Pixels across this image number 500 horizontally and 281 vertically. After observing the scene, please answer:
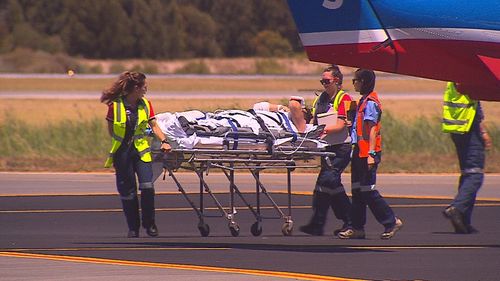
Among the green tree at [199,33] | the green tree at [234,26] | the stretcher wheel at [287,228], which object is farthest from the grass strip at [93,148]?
the green tree at [199,33]

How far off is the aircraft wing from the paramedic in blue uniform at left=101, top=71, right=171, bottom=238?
8.09 feet

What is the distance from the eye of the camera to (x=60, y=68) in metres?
67.1

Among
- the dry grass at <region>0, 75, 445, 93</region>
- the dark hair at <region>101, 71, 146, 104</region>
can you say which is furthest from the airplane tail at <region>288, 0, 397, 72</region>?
the dry grass at <region>0, 75, 445, 93</region>

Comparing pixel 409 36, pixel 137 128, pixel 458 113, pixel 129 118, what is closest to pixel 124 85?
pixel 129 118

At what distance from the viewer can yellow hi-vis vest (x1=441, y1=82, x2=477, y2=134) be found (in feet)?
47.0

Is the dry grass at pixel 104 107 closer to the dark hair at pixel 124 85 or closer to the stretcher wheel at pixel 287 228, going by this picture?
the stretcher wheel at pixel 287 228

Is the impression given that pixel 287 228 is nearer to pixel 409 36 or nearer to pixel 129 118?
pixel 129 118

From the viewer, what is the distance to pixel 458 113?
1435 centimetres

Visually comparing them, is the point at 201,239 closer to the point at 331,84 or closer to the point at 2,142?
the point at 331,84

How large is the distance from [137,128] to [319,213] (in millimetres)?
2249

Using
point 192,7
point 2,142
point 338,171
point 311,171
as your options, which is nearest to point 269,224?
point 338,171

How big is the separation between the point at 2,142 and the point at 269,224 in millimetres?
13012

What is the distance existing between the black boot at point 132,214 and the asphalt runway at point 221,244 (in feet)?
0.59

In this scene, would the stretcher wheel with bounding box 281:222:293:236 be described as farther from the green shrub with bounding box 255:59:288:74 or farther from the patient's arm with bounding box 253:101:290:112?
the green shrub with bounding box 255:59:288:74
